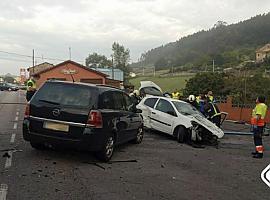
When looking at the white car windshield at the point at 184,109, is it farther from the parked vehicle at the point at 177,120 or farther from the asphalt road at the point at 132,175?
the asphalt road at the point at 132,175

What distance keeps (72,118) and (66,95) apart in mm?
607

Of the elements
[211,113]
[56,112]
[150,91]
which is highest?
[150,91]

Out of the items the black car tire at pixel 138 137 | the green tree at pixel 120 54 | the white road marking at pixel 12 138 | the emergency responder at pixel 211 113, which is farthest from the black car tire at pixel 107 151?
the green tree at pixel 120 54

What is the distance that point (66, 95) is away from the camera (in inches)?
320

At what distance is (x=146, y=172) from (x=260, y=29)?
313 feet

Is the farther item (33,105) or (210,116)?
(210,116)

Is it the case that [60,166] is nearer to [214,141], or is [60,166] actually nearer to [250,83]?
[214,141]

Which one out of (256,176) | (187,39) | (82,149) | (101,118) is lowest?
(256,176)

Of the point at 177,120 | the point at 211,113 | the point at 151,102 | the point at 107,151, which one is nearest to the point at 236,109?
the point at 211,113

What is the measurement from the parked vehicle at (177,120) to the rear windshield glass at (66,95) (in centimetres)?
508

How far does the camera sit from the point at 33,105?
26.9ft

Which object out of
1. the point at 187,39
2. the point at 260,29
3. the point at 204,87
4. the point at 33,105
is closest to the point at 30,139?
the point at 33,105

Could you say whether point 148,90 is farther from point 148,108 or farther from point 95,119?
point 95,119

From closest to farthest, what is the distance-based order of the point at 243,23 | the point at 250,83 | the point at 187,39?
the point at 250,83
the point at 243,23
the point at 187,39
